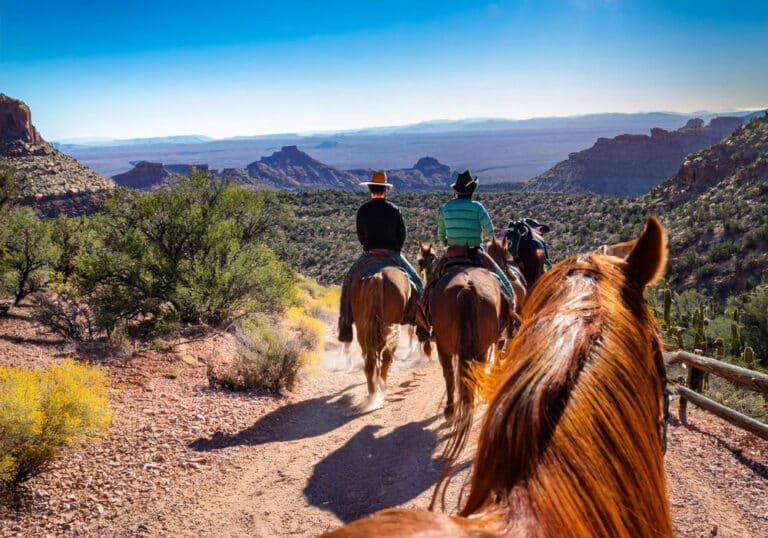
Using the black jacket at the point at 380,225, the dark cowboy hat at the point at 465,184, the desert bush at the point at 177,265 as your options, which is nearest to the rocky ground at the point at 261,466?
the desert bush at the point at 177,265

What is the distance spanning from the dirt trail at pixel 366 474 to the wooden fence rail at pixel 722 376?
0.90 feet

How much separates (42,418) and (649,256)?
18.0 ft

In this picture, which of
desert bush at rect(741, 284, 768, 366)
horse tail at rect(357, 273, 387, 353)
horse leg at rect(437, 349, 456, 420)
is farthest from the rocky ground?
desert bush at rect(741, 284, 768, 366)

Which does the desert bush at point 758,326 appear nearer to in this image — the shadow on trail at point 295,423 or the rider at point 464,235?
the rider at point 464,235

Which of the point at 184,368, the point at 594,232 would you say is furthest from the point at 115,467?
the point at 594,232

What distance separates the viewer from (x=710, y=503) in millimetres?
4355

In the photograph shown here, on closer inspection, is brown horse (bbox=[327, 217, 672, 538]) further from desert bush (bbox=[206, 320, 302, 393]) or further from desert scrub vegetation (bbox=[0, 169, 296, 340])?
desert scrub vegetation (bbox=[0, 169, 296, 340])

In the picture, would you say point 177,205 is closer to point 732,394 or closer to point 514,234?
point 514,234

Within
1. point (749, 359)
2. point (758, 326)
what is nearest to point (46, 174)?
point (758, 326)

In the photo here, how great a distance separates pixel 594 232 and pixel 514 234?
24.0 meters

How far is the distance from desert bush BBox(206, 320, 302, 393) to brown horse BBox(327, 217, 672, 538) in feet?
21.3

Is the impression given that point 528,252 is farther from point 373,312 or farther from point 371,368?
point 371,368

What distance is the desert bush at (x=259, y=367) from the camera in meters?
7.22

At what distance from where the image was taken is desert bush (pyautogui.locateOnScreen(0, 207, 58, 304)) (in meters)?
12.0
